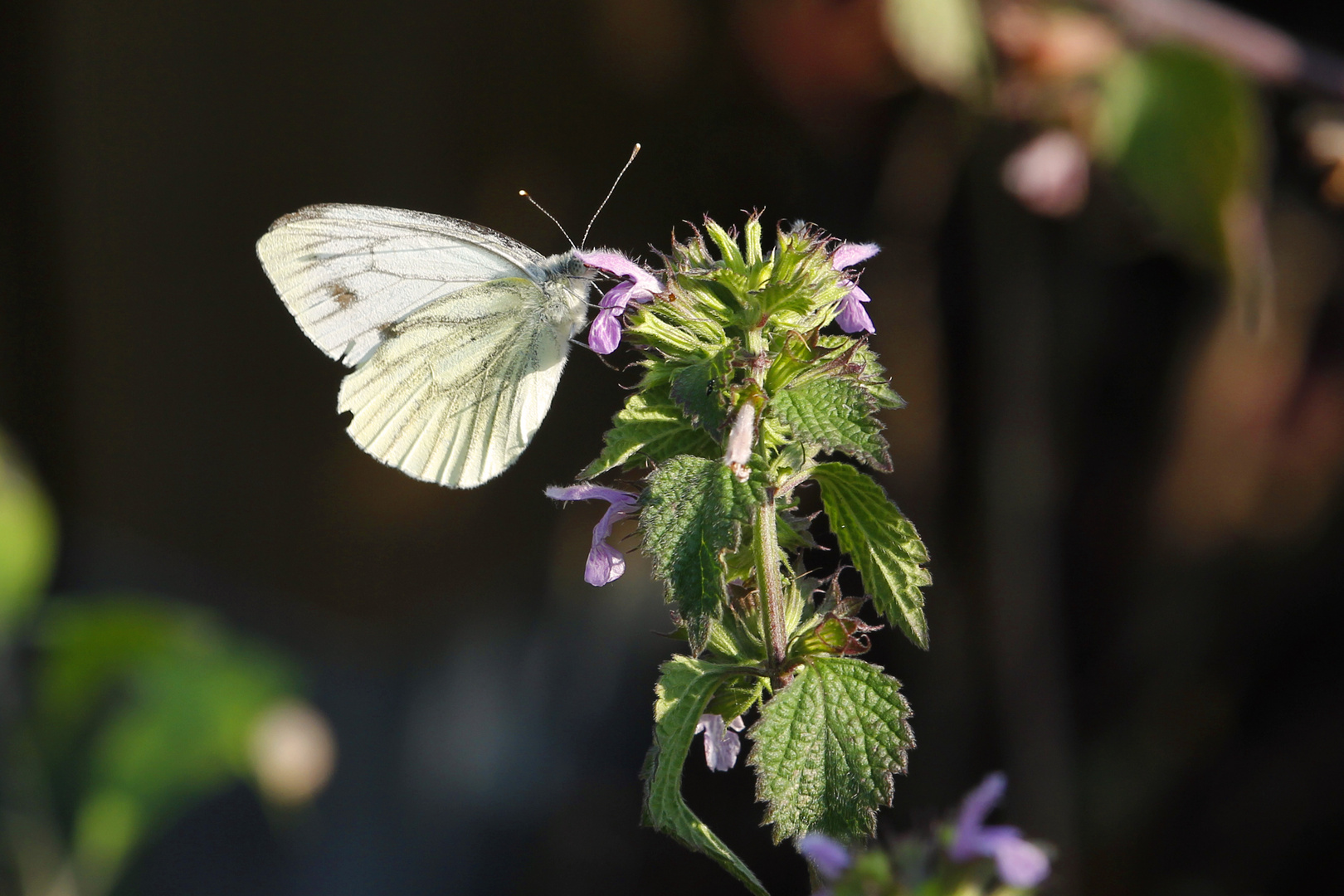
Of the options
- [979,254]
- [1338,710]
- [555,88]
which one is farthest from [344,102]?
[1338,710]

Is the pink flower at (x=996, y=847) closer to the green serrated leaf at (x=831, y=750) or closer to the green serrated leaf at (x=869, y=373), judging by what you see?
the green serrated leaf at (x=831, y=750)

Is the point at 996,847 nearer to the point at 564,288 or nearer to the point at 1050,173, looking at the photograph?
the point at 564,288

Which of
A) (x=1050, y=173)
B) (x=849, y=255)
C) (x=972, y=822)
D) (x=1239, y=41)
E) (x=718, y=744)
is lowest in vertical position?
(x=718, y=744)

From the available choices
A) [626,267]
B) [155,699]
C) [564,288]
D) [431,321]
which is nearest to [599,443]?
[155,699]

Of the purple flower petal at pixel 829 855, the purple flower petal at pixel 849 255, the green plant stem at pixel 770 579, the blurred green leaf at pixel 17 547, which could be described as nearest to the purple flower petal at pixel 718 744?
the green plant stem at pixel 770 579

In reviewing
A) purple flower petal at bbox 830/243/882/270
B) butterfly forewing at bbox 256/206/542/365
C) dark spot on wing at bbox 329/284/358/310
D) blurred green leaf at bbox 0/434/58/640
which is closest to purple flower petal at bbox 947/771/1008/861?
purple flower petal at bbox 830/243/882/270

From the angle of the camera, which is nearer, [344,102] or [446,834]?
[344,102]

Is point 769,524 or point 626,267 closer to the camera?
point 769,524

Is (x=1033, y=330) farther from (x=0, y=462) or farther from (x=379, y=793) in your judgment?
(x=379, y=793)

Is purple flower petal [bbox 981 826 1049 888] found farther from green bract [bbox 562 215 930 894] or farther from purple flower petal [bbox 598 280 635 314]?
purple flower petal [bbox 598 280 635 314]
